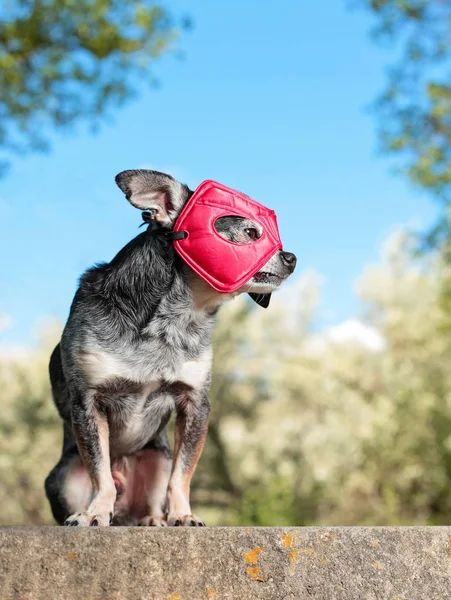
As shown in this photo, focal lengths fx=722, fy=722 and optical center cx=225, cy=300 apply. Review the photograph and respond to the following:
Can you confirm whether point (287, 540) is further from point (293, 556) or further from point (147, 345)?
point (147, 345)

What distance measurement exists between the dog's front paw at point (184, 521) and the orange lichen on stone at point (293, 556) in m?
1.04

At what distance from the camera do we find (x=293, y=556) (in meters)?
2.92

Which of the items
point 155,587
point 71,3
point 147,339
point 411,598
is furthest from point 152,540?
point 71,3

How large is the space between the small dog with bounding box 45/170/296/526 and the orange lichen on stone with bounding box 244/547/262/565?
3.45ft

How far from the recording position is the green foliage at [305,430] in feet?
58.5

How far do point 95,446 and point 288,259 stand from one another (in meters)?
1.55

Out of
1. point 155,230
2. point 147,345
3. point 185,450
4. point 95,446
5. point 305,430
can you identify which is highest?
point 305,430

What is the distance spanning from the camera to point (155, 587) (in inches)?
111

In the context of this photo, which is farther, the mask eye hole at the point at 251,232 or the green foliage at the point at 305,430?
the green foliage at the point at 305,430

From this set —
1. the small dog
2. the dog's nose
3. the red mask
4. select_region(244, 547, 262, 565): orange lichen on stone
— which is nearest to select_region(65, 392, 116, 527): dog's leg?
the small dog

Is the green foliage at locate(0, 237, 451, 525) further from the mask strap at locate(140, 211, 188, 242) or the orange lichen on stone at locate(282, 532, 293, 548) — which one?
the orange lichen on stone at locate(282, 532, 293, 548)

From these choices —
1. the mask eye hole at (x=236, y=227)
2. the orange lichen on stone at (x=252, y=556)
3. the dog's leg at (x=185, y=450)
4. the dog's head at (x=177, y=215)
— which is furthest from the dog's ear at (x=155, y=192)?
the orange lichen on stone at (x=252, y=556)

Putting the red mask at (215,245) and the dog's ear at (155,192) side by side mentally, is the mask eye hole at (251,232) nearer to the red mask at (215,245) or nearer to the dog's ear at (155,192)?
the red mask at (215,245)

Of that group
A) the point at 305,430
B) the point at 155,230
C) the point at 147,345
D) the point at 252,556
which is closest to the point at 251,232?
the point at 155,230
